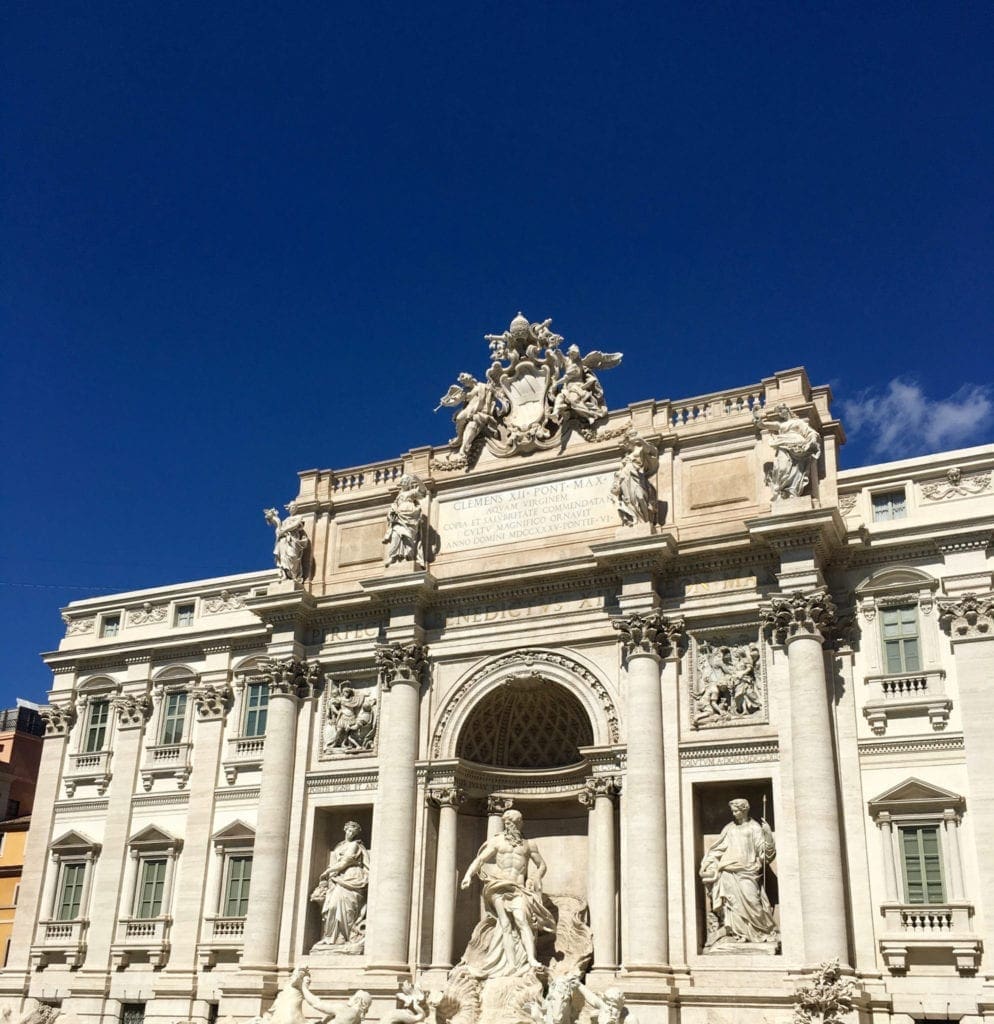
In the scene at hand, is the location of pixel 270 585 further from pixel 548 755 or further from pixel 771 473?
pixel 771 473

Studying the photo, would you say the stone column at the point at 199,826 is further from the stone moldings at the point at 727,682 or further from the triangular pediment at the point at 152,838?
the stone moldings at the point at 727,682

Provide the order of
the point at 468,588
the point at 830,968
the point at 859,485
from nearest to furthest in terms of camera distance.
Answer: the point at 830,968 < the point at 859,485 < the point at 468,588

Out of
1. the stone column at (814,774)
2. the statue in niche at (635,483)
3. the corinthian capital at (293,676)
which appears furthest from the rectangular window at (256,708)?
the stone column at (814,774)

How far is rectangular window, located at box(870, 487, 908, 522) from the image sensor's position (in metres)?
27.2

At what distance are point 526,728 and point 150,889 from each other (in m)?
10.9

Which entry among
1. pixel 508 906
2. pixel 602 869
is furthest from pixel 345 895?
pixel 602 869

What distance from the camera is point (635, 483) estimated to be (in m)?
28.7

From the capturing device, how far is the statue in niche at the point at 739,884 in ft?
82.2

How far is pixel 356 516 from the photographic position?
3338 cm

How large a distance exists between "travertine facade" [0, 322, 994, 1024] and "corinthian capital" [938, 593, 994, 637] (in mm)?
99

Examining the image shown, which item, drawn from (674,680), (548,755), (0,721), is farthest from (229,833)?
(0,721)

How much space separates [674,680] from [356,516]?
1032cm

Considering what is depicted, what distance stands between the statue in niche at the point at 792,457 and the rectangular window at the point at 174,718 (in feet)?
56.6

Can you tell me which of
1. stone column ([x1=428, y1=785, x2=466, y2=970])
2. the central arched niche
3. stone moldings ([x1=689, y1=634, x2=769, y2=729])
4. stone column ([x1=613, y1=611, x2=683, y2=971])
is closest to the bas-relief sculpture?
stone column ([x1=428, y1=785, x2=466, y2=970])
